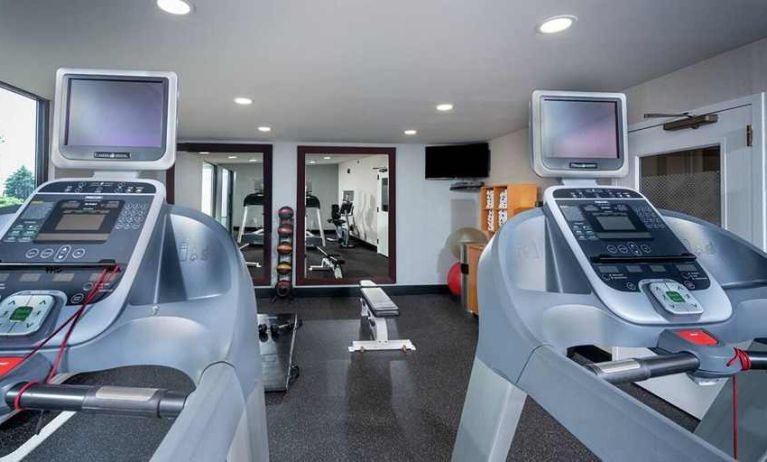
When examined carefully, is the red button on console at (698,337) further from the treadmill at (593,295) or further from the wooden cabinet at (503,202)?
the wooden cabinet at (503,202)

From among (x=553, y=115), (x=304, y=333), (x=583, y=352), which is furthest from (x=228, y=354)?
(x=583, y=352)

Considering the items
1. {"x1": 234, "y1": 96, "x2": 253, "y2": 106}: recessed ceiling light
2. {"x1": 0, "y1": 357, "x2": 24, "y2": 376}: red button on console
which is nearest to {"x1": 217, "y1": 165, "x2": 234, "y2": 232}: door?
{"x1": 234, "y1": 96, "x2": 253, "y2": 106}: recessed ceiling light

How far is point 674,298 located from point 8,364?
1.51 metres

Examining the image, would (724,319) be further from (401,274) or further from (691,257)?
(401,274)

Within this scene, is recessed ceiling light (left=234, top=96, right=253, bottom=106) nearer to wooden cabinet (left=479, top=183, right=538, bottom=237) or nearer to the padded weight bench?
the padded weight bench

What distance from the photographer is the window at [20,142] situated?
9.07ft

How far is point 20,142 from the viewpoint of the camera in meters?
2.94

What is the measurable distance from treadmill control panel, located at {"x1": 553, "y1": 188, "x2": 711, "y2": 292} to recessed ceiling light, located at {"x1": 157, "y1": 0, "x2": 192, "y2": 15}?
182cm

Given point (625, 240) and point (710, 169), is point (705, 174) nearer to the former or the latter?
point (710, 169)

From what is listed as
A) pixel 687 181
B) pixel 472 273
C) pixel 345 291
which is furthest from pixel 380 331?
pixel 687 181

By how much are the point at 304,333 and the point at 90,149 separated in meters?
3.02

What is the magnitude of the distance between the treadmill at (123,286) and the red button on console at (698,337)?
100cm

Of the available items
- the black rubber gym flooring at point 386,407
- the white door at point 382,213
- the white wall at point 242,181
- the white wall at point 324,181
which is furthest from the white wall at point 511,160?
the white wall at point 242,181

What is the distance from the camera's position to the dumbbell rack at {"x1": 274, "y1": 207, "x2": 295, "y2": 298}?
500 cm
